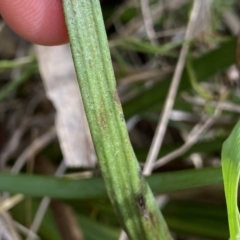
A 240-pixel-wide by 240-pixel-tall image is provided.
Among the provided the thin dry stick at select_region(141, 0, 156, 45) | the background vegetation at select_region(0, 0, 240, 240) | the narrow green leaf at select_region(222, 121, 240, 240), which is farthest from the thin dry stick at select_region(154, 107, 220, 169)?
the narrow green leaf at select_region(222, 121, 240, 240)

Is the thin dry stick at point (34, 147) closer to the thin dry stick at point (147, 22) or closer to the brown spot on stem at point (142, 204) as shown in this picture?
the thin dry stick at point (147, 22)

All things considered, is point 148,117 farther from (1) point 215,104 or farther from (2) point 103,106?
(2) point 103,106

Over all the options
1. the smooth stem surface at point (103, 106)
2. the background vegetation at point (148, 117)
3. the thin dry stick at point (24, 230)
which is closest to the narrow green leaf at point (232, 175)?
the smooth stem surface at point (103, 106)

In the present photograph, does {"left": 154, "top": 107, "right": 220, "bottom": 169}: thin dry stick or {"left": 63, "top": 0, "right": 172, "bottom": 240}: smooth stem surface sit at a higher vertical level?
{"left": 63, "top": 0, "right": 172, "bottom": 240}: smooth stem surface

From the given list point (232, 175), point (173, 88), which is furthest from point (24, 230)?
point (232, 175)

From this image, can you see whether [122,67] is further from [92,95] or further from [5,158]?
[92,95]

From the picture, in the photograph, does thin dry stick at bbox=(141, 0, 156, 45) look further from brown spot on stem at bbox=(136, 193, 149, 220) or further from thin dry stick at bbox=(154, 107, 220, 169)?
brown spot on stem at bbox=(136, 193, 149, 220)
